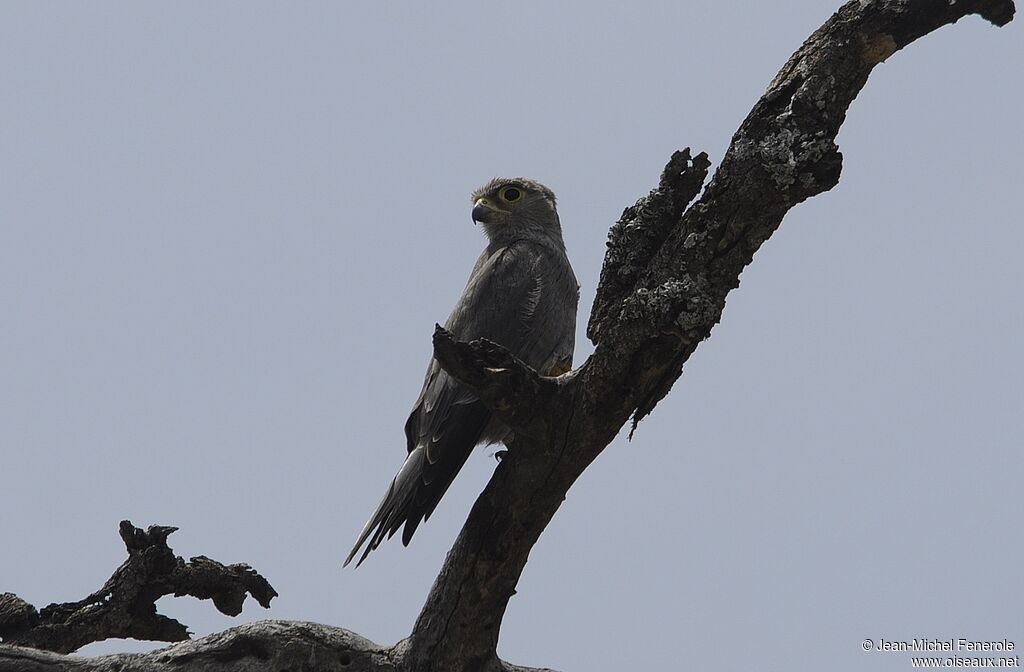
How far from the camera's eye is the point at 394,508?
5.11m

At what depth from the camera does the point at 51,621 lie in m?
4.54

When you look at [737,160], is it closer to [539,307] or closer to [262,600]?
[539,307]

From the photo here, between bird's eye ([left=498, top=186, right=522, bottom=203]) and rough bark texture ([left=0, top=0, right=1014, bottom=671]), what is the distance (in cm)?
301

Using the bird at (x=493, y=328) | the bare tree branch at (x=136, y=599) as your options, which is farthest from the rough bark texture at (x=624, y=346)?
the bird at (x=493, y=328)

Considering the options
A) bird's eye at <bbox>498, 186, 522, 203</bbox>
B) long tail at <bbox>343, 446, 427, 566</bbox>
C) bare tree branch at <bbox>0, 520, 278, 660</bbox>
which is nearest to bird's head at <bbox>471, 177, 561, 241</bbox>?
bird's eye at <bbox>498, 186, 522, 203</bbox>

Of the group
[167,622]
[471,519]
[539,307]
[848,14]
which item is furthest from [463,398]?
[848,14]

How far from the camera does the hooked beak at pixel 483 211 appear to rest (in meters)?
6.75

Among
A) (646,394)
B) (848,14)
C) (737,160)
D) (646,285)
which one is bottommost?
(646,394)

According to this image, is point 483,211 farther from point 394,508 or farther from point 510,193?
point 394,508

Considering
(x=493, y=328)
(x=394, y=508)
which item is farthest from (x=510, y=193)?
(x=394, y=508)

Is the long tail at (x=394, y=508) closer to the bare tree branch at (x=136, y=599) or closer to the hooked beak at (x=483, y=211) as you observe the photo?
the bare tree branch at (x=136, y=599)

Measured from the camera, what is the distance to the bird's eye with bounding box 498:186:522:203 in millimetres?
6789

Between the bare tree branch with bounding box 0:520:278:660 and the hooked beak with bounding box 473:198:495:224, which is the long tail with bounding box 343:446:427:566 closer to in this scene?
the bare tree branch with bounding box 0:520:278:660

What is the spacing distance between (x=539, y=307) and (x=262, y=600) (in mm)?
2067
